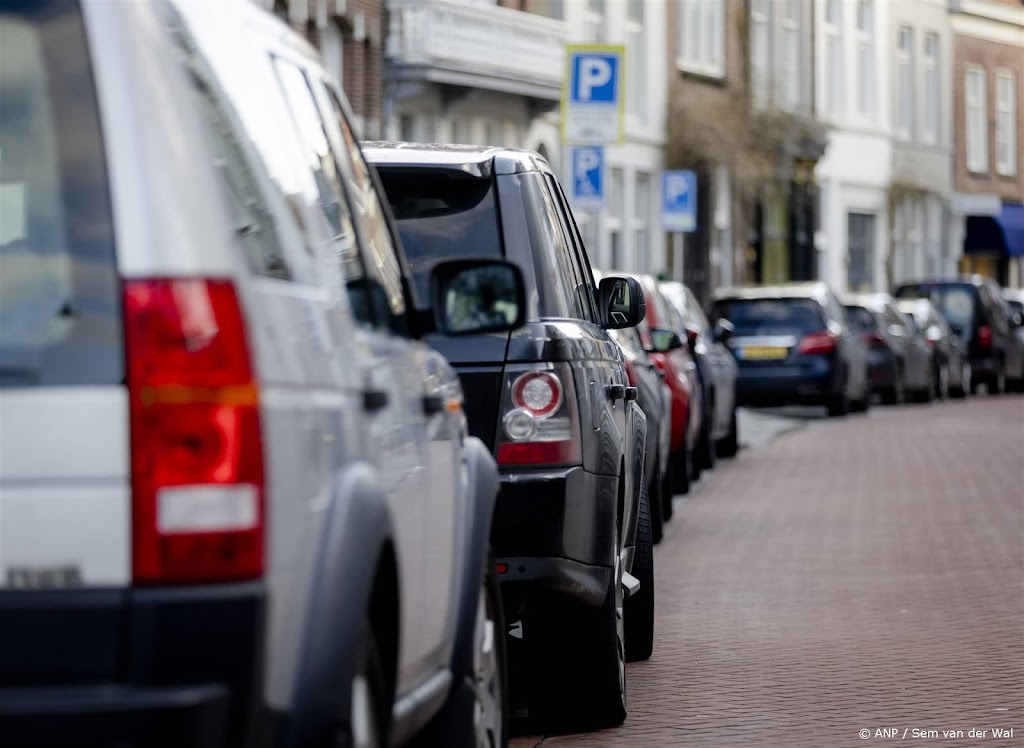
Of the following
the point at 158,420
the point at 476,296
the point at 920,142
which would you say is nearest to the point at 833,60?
the point at 920,142

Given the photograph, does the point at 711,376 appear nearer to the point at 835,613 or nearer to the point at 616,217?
the point at 835,613

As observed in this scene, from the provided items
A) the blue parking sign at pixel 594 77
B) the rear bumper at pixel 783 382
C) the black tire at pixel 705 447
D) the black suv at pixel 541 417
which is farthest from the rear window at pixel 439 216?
the rear bumper at pixel 783 382

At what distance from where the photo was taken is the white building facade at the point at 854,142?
5116cm

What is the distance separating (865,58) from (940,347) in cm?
1828

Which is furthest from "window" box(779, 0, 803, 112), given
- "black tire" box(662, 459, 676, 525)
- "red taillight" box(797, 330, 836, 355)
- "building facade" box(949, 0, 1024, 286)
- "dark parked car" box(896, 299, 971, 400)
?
"black tire" box(662, 459, 676, 525)

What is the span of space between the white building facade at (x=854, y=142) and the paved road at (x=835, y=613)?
30585 mm

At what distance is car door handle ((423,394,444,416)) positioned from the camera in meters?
4.92

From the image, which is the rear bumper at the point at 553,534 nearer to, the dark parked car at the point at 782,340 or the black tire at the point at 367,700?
the black tire at the point at 367,700

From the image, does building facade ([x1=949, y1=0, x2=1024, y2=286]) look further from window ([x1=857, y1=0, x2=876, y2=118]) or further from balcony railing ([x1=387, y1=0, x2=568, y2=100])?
balcony railing ([x1=387, y1=0, x2=568, y2=100])

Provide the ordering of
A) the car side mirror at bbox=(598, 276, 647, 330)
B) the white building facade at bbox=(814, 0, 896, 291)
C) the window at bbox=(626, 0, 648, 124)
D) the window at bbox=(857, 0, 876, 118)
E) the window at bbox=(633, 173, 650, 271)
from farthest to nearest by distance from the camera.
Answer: the window at bbox=(857, 0, 876, 118) < the white building facade at bbox=(814, 0, 896, 291) < the window at bbox=(633, 173, 650, 271) < the window at bbox=(626, 0, 648, 124) < the car side mirror at bbox=(598, 276, 647, 330)

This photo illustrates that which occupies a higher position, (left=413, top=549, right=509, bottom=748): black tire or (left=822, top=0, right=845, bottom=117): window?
(left=822, top=0, right=845, bottom=117): window

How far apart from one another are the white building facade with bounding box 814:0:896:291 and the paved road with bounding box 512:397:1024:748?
30.6m

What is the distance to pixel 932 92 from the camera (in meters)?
58.7

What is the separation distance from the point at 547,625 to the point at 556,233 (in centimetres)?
121
